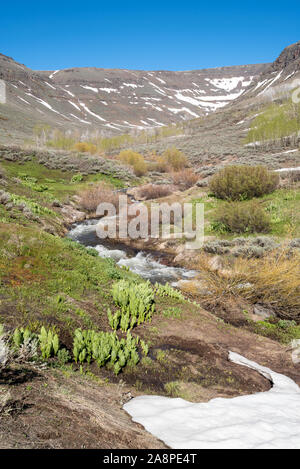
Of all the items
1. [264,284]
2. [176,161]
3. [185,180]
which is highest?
[176,161]

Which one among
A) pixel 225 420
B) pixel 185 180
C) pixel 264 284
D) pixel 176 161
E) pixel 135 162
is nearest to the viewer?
pixel 225 420

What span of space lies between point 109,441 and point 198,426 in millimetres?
1039

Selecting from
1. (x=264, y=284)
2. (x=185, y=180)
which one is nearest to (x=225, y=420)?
(x=264, y=284)

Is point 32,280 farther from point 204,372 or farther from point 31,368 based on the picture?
point 204,372

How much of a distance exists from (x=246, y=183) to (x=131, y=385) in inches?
632

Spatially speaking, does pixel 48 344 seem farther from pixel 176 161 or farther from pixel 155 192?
pixel 176 161

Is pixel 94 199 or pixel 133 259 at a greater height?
pixel 94 199

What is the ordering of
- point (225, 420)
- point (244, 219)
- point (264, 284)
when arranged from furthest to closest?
point (244, 219)
point (264, 284)
point (225, 420)

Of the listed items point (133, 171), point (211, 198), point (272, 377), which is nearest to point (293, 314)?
point (272, 377)

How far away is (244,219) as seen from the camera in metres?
14.3

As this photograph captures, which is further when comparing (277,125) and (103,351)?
(277,125)

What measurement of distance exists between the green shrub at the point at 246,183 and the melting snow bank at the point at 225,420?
14.6 meters

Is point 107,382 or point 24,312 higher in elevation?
point 24,312

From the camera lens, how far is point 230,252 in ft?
40.1
